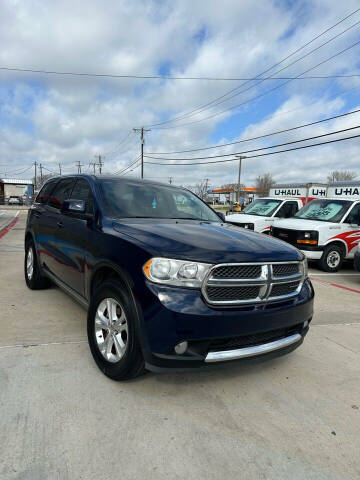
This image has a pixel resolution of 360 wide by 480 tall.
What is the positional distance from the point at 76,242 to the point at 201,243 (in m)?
1.52

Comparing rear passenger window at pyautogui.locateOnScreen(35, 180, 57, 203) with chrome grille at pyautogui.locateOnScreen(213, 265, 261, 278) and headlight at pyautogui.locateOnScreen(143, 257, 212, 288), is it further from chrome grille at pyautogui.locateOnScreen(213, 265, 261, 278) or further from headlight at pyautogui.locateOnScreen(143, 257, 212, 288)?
chrome grille at pyautogui.locateOnScreen(213, 265, 261, 278)

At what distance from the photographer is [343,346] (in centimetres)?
364

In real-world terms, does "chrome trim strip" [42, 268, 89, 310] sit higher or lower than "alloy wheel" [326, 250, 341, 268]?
higher

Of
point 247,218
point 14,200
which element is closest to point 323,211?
point 247,218

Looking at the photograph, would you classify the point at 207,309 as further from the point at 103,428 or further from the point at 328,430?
the point at 328,430

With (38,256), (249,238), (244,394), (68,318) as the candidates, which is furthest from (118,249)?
(38,256)

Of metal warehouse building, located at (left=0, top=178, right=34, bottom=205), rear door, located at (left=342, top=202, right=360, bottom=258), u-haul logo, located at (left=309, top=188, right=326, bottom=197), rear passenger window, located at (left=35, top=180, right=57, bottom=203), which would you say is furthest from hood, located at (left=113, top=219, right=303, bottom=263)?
metal warehouse building, located at (left=0, top=178, right=34, bottom=205)

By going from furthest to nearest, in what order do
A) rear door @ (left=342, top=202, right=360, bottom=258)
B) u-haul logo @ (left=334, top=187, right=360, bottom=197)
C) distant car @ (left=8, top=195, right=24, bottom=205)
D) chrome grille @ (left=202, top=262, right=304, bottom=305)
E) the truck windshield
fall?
distant car @ (left=8, top=195, right=24, bottom=205)
u-haul logo @ (left=334, top=187, right=360, bottom=197)
the truck windshield
rear door @ (left=342, top=202, right=360, bottom=258)
chrome grille @ (left=202, top=262, right=304, bottom=305)

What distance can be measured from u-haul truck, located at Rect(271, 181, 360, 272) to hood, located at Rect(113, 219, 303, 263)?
18.2ft

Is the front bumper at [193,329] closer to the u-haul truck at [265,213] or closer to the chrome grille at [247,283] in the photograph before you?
the chrome grille at [247,283]

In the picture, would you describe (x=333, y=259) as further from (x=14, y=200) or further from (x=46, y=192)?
(x=14, y=200)

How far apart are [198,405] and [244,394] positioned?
41cm

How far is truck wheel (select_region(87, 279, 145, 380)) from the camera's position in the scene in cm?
239

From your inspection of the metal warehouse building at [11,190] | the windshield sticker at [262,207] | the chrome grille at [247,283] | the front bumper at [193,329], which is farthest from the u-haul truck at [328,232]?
the metal warehouse building at [11,190]
